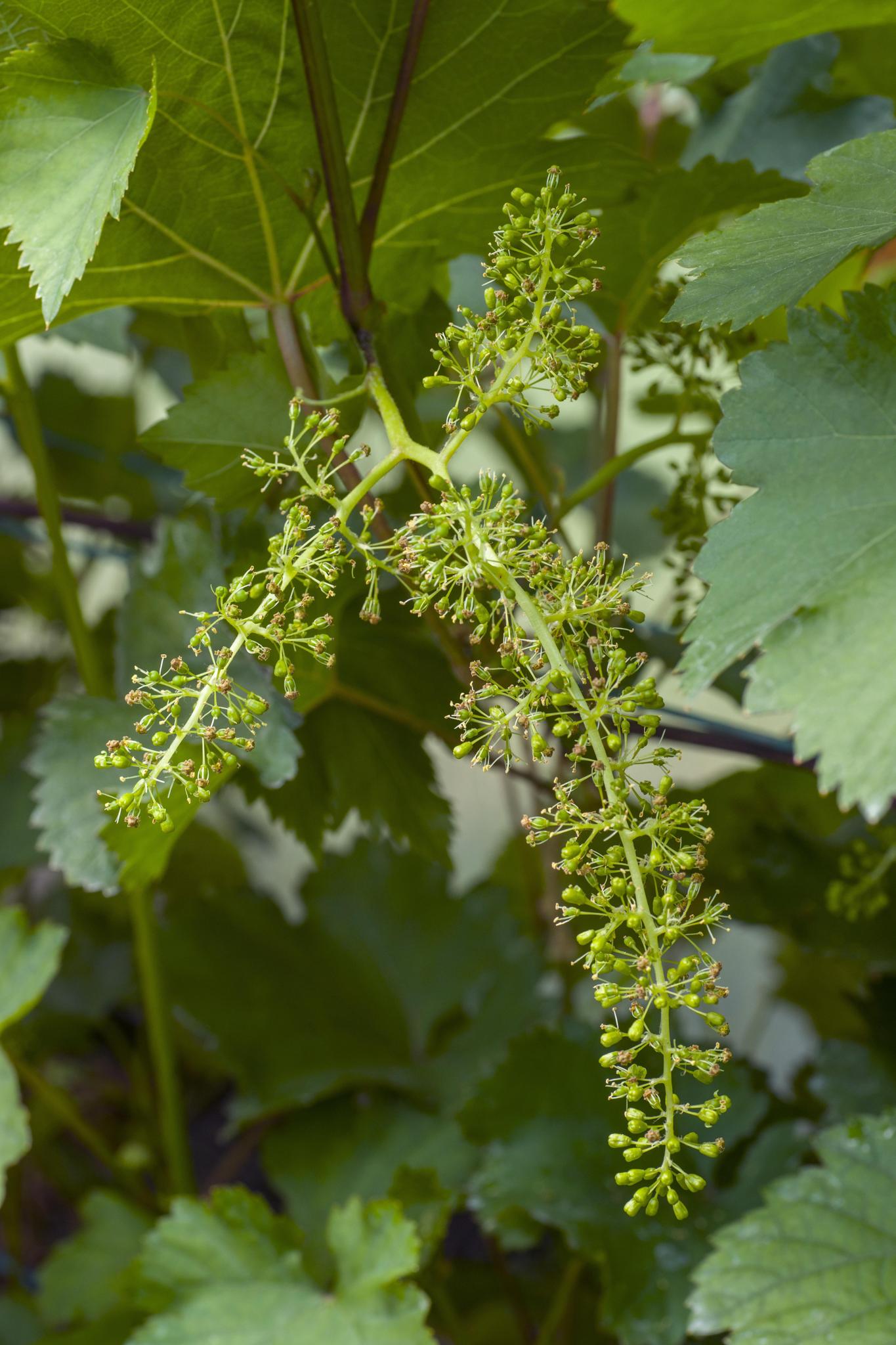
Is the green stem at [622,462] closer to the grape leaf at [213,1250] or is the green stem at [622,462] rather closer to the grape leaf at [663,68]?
the grape leaf at [663,68]

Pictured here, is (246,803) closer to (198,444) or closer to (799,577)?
(198,444)

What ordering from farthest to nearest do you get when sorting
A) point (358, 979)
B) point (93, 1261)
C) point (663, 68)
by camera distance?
1. point (358, 979)
2. point (93, 1261)
3. point (663, 68)

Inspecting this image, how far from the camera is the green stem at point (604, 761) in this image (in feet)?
1.01

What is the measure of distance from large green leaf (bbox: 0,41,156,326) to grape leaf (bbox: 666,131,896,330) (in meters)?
0.19

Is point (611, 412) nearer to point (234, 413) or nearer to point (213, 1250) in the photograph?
point (234, 413)

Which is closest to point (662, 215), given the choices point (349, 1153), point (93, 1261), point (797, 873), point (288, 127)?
point (288, 127)

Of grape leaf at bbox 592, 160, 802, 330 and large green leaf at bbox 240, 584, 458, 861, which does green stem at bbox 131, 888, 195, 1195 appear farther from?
grape leaf at bbox 592, 160, 802, 330

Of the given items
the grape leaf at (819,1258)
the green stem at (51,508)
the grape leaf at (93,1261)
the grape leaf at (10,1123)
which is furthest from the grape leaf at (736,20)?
the grape leaf at (93,1261)

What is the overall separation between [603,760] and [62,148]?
0.92 ft

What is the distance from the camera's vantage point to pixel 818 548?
12.9 inches

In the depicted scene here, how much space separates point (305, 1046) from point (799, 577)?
26.2 inches

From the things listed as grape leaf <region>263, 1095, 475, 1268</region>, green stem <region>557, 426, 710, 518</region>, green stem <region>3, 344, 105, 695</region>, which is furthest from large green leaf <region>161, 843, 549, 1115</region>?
green stem <region>557, 426, 710, 518</region>

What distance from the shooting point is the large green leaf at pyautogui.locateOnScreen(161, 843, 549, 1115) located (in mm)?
865

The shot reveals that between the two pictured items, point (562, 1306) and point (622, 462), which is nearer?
point (622, 462)
